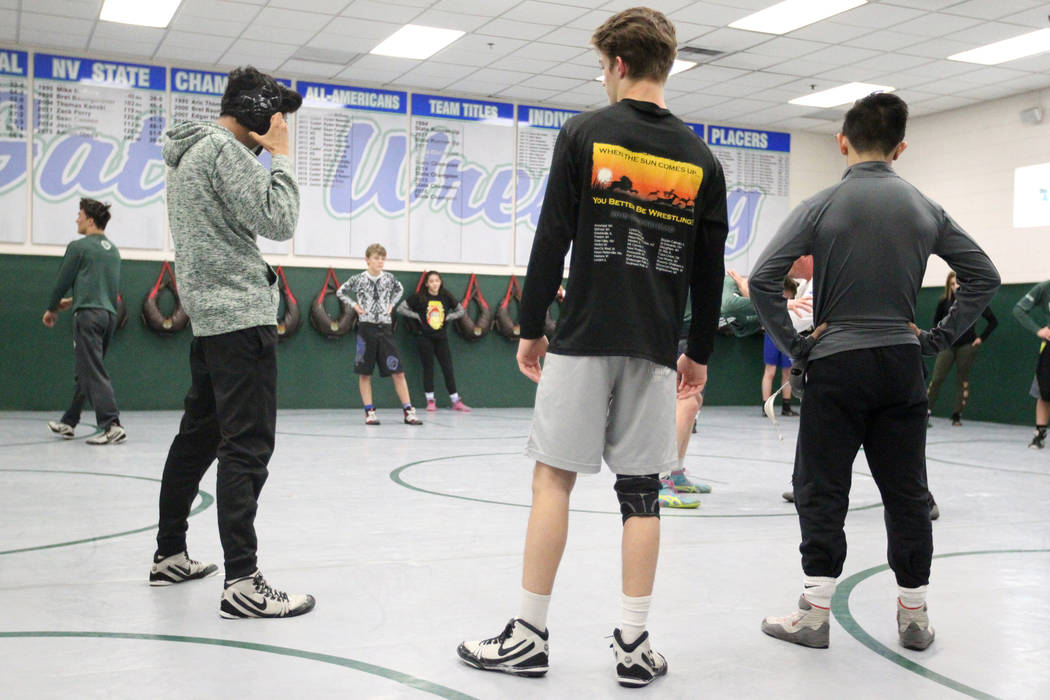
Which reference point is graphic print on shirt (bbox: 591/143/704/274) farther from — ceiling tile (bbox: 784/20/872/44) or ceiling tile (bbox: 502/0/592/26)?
ceiling tile (bbox: 784/20/872/44)

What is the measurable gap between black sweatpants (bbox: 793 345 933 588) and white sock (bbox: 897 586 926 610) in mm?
17

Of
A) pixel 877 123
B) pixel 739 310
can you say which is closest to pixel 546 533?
pixel 877 123

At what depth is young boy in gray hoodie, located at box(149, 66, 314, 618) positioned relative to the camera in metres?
2.87

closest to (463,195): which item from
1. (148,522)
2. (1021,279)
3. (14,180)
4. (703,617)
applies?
(14,180)

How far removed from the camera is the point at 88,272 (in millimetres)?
7266

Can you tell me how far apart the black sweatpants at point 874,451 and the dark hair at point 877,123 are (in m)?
0.59

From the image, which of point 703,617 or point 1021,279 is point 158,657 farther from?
point 1021,279

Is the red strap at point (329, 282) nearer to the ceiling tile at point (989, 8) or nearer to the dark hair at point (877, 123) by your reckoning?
the ceiling tile at point (989, 8)

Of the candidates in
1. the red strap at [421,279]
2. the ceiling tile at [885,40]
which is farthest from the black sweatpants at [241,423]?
the red strap at [421,279]

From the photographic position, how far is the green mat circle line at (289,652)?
2.33 m

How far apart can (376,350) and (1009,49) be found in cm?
711

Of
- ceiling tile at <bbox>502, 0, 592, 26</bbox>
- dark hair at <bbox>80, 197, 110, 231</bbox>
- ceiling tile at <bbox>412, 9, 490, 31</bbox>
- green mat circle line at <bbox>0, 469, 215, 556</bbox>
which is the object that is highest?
ceiling tile at <bbox>502, 0, 592, 26</bbox>

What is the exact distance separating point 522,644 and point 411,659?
295 mm

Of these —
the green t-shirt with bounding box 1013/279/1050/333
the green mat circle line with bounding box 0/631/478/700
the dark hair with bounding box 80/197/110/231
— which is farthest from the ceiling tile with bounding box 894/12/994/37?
the green mat circle line with bounding box 0/631/478/700
